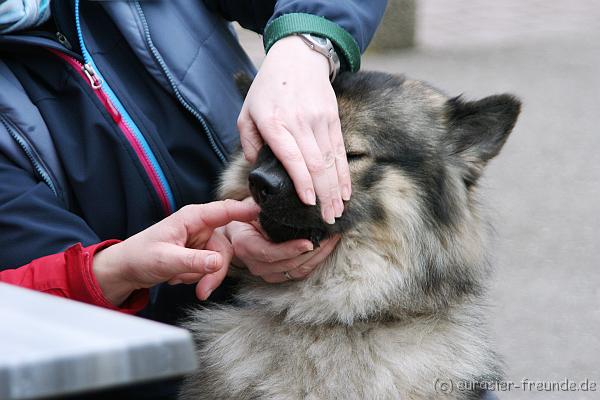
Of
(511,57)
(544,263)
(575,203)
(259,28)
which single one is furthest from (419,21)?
(259,28)

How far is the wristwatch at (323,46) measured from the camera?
2.19 m

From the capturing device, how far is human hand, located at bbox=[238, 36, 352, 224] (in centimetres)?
197

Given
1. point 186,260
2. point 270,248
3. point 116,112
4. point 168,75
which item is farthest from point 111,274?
point 168,75

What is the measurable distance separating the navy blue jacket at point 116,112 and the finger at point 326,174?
12.4 inches

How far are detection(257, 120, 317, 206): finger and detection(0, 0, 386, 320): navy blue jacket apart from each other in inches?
13.5

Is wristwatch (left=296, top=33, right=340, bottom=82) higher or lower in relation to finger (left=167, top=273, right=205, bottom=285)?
higher

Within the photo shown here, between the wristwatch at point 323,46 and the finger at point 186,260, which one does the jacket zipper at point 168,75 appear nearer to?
the wristwatch at point 323,46

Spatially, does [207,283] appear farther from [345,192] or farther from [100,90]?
[100,90]

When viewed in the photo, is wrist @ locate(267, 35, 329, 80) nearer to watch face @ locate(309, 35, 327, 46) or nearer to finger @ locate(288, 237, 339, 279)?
watch face @ locate(309, 35, 327, 46)

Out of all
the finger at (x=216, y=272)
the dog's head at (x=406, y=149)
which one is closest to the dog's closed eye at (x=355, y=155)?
the dog's head at (x=406, y=149)

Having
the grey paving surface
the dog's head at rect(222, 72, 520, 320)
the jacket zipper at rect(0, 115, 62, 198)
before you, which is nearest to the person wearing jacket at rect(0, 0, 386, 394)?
the jacket zipper at rect(0, 115, 62, 198)

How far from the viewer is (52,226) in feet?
7.06

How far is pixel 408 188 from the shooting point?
7.56ft

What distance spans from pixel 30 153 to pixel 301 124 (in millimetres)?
677
